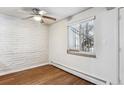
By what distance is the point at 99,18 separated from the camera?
2180mm

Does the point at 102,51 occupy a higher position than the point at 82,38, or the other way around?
the point at 82,38

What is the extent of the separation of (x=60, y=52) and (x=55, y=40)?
0.65 m

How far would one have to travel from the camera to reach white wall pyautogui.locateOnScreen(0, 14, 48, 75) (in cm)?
292

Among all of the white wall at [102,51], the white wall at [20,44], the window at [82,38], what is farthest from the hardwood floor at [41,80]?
the window at [82,38]

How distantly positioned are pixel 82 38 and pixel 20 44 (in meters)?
2.25

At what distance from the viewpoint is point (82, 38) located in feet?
9.26

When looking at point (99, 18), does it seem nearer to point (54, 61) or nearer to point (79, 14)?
point (79, 14)

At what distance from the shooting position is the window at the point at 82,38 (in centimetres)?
251

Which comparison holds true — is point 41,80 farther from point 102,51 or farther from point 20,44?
point 102,51

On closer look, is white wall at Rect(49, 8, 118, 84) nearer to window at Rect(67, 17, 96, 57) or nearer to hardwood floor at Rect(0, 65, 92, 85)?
window at Rect(67, 17, 96, 57)

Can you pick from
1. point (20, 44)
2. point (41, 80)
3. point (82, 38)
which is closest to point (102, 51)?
point (82, 38)

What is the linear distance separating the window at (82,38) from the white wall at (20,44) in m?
1.53
